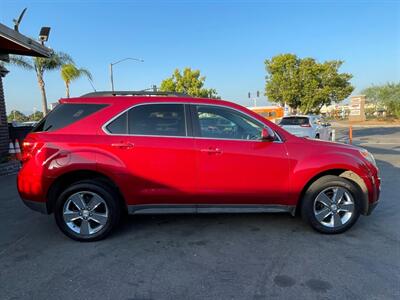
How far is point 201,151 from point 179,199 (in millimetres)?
709

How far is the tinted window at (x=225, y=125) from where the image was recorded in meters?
3.99

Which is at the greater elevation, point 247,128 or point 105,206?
point 247,128

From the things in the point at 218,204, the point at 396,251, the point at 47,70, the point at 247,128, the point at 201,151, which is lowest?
Result: the point at 396,251

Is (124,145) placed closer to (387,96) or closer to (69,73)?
(69,73)

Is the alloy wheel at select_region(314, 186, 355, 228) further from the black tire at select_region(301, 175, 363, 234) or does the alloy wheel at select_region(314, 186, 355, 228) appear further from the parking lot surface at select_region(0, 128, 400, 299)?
the parking lot surface at select_region(0, 128, 400, 299)

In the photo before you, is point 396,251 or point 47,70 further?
point 47,70

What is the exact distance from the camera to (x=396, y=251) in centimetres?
360

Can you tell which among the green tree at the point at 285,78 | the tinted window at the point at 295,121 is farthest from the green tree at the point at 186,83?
the tinted window at the point at 295,121

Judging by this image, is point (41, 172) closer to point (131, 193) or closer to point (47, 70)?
point (131, 193)

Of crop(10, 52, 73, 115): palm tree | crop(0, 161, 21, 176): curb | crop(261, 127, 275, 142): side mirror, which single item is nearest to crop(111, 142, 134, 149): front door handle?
crop(261, 127, 275, 142): side mirror

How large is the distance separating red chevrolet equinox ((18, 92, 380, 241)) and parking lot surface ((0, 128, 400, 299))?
0.36m

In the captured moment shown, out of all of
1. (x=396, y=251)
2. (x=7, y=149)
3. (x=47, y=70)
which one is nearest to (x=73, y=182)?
(x=396, y=251)

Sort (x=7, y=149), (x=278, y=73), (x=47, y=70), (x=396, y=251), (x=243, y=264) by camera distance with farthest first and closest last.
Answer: (x=278, y=73), (x=47, y=70), (x=7, y=149), (x=396, y=251), (x=243, y=264)

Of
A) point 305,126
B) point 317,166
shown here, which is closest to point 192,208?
point 317,166
